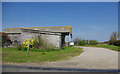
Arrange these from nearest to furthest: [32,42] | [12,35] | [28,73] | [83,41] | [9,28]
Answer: [28,73] → [32,42] → [12,35] → [9,28] → [83,41]

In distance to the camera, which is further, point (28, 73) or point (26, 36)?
point (26, 36)

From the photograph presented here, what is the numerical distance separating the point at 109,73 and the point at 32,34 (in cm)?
1440

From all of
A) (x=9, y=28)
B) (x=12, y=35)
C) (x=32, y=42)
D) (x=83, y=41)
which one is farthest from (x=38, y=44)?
(x=83, y=41)

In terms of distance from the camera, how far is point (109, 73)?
464 cm

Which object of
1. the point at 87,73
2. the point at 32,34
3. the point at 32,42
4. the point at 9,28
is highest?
the point at 9,28

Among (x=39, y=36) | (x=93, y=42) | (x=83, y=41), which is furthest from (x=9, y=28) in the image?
(x=93, y=42)

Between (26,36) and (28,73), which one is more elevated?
(26,36)

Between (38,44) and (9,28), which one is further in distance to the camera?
(9,28)

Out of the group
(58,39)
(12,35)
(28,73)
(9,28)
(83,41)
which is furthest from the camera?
(83,41)

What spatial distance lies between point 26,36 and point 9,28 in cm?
981

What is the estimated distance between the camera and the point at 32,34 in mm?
17281

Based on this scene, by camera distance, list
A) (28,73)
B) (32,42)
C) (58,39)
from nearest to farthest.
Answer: (28,73) → (32,42) → (58,39)

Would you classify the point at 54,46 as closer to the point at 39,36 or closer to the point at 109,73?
the point at 39,36

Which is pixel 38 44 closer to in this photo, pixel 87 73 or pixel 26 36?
pixel 26 36
